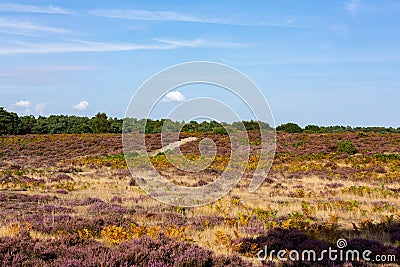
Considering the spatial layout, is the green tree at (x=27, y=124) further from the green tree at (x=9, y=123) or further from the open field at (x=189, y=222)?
the open field at (x=189, y=222)

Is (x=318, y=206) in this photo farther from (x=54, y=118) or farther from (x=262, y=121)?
(x=54, y=118)

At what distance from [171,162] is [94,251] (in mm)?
22400

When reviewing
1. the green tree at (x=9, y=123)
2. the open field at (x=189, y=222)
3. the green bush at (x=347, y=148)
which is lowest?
the open field at (x=189, y=222)

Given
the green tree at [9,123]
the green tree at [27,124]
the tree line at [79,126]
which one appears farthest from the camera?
the green tree at [27,124]

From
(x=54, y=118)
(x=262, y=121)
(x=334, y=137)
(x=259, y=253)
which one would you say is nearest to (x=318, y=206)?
(x=262, y=121)

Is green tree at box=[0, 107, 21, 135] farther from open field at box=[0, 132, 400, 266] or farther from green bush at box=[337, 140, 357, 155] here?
green bush at box=[337, 140, 357, 155]

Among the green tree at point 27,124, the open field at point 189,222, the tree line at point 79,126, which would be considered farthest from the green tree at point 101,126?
the open field at point 189,222

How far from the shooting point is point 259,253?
7.59m

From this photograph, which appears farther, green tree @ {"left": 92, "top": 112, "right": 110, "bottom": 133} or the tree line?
green tree @ {"left": 92, "top": 112, "right": 110, "bottom": 133}

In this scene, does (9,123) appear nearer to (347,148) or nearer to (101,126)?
(101,126)

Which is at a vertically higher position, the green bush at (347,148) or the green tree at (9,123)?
the green tree at (9,123)

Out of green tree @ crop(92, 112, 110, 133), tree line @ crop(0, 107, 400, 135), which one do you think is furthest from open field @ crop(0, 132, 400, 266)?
green tree @ crop(92, 112, 110, 133)

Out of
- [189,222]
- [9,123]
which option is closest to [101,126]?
[9,123]

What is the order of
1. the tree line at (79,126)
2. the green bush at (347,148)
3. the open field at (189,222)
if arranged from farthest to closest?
the tree line at (79,126) < the green bush at (347,148) < the open field at (189,222)
